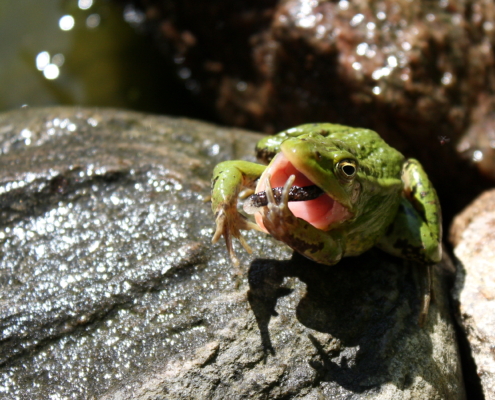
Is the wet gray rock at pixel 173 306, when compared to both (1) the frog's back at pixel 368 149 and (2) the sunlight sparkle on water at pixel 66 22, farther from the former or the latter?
(2) the sunlight sparkle on water at pixel 66 22

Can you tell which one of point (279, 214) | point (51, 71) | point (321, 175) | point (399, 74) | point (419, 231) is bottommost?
point (419, 231)

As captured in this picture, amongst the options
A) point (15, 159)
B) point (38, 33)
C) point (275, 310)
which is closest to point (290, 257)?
point (275, 310)

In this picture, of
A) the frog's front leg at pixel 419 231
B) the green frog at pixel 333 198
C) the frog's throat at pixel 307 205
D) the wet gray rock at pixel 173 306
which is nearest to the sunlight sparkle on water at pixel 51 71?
the wet gray rock at pixel 173 306

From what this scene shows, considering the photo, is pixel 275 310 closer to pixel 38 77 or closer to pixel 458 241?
pixel 458 241

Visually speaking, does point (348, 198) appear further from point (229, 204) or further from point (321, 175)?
point (229, 204)

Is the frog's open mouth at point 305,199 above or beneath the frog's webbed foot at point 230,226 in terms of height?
above

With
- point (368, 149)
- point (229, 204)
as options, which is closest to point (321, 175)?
point (229, 204)

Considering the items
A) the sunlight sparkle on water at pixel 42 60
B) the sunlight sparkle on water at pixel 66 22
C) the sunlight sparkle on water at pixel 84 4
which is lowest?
the sunlight sparkle on water at pixel 42 60
